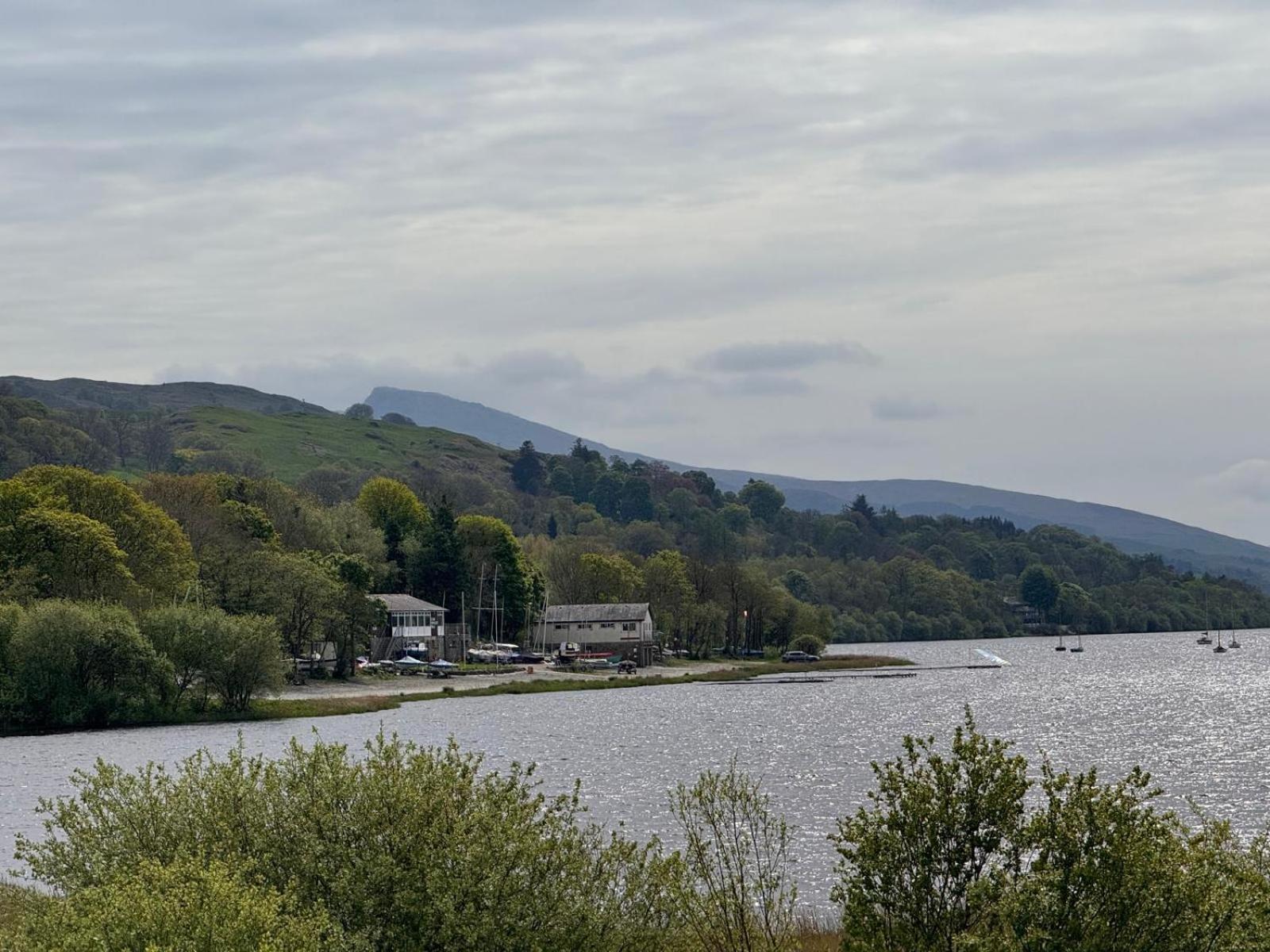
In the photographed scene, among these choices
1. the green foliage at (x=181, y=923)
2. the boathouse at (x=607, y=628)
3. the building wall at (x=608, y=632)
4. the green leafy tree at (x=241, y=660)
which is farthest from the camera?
the building wall at (x=608, y=632)

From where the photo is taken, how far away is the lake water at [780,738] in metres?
61.2

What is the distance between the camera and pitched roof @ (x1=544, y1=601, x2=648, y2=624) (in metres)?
176

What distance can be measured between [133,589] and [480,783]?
9293 cm

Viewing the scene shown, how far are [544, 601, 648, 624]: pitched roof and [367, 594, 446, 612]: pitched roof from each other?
1991cm

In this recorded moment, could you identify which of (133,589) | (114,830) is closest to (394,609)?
(133,589)

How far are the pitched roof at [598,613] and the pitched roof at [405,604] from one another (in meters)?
19.9

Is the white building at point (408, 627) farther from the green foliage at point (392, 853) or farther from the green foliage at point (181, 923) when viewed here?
the green foliage at point (181, 923)

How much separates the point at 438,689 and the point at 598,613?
51784 mm

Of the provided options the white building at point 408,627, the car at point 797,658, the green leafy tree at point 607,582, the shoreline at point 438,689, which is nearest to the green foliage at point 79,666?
the shoreline at point 438,689

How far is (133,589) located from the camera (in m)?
110

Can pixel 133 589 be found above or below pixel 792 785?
above

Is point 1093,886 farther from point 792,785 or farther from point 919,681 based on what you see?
point 919,681

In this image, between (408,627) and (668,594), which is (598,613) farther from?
(408,627)

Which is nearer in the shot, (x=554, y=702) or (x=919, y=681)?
(x=554, y=702)
